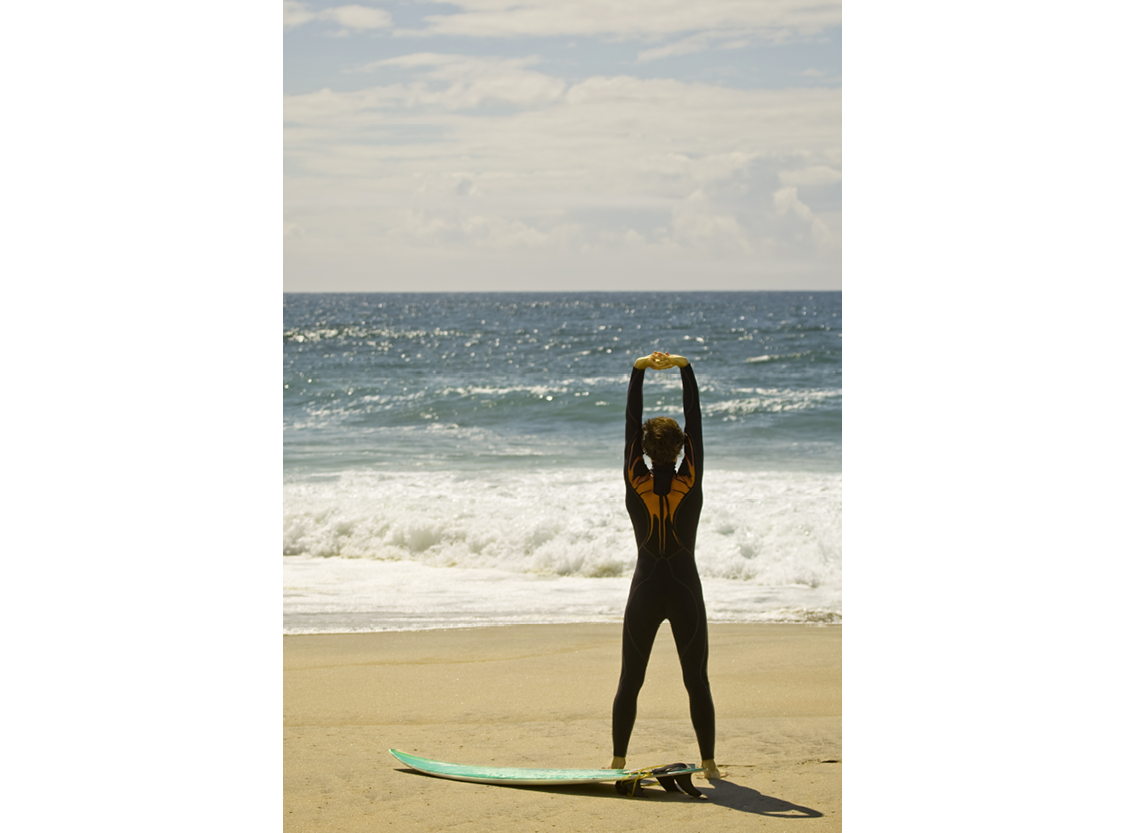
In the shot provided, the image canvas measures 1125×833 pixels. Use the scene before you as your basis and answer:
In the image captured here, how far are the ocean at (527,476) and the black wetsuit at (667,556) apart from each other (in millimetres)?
2506

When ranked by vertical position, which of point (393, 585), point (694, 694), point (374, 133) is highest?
point (374, 133)

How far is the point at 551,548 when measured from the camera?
6.64 m

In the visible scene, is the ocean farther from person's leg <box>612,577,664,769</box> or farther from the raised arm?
the raised arm

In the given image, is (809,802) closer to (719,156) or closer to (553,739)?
(553,739)

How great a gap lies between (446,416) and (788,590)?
6.92 metres

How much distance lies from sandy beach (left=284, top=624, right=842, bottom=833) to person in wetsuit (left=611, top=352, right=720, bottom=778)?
0.37 meters

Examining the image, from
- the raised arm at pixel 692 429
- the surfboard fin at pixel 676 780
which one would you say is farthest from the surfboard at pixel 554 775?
the raised arm at pixel 692 429

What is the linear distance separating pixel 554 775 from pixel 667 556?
815 mm

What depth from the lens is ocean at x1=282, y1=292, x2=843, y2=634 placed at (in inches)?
225

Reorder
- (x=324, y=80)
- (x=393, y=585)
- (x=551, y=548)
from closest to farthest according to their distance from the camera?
(x=324, y=80)
(x=393, y=585)
(x=551, y=548)

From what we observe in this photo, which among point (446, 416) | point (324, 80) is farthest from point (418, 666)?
point (446, 416)

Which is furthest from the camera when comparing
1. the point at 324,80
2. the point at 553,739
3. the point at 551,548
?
the point at 551,548

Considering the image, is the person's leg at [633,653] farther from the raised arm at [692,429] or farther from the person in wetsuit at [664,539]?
the raised arm at [692,429]

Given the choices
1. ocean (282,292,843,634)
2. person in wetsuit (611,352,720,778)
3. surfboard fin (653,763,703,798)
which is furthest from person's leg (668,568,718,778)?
ocean (282,292,843,634)
